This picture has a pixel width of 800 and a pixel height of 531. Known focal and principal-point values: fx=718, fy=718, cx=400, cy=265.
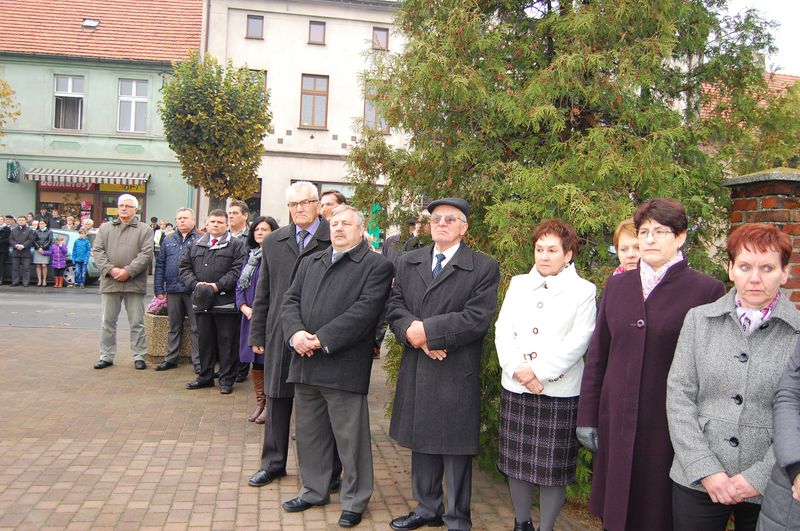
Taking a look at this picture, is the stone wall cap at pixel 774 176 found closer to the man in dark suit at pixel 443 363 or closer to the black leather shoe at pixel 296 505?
the man in dark suit at pixel 443 363

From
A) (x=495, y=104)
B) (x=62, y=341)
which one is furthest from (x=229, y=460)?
(x=62, y=341)

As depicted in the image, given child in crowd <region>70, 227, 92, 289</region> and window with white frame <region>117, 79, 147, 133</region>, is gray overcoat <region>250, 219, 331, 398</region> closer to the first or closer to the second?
child in crowd <region>70, 227, 92, 289</region>

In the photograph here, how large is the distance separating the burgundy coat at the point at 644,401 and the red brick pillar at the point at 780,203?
1.22 m

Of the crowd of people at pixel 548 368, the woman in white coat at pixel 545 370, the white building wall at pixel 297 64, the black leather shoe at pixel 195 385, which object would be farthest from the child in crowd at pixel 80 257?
the woman in white coat at pixel 545 370

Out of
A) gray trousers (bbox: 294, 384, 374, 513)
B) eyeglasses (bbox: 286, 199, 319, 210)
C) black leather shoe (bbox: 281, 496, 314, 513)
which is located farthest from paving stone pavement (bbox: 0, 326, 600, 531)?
eyeglasses (bbox: 286, 199, 319, 210)

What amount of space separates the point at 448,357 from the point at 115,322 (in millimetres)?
5978

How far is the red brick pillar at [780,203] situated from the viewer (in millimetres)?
4293

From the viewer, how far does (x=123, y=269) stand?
8.71m

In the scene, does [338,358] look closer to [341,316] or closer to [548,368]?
[341,316]

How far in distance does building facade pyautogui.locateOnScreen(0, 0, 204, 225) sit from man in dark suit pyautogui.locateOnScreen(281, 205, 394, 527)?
77.5 ft

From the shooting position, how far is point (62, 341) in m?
10.6

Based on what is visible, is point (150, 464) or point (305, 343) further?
point (150, 464)

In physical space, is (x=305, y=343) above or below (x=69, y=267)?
above

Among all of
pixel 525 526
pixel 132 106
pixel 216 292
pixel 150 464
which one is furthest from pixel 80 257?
pixel 525 526
